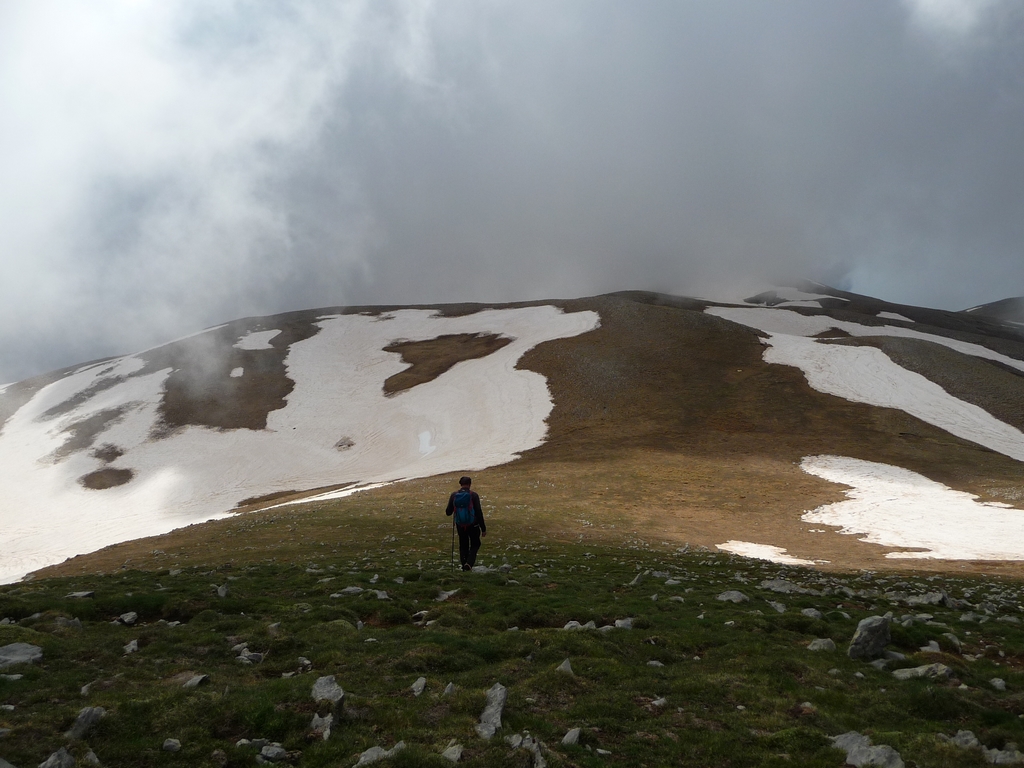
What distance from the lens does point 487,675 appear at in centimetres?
1080

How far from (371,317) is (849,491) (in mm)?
101359

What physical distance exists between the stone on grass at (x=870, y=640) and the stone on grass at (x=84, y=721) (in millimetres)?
12984

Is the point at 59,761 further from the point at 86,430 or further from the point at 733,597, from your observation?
the point at 86,430

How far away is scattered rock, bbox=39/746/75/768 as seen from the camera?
22.7 feet

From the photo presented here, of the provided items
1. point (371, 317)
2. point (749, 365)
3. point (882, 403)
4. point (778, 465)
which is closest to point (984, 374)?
point (882, 403)

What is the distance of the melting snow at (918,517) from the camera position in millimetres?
31750

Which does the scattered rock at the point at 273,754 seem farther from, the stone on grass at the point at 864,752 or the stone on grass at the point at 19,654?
the stone on grass at the point at 864,752

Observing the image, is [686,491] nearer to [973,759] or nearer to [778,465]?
[778,465]

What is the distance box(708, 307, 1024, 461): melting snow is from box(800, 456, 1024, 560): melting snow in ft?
57.1

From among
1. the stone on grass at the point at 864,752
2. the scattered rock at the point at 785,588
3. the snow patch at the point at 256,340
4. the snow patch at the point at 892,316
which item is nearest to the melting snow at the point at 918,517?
the scattered rock at the point at 785,588

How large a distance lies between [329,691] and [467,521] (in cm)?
1164

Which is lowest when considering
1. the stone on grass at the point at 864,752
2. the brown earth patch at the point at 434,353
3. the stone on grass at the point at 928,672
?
the stone on grass at the point at 928,672

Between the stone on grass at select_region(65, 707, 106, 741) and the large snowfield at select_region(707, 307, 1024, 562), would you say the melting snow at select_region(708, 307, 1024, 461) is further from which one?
the stone on grass at select_region(65, 707, 106, 741)

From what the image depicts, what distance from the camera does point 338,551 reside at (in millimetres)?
27859
